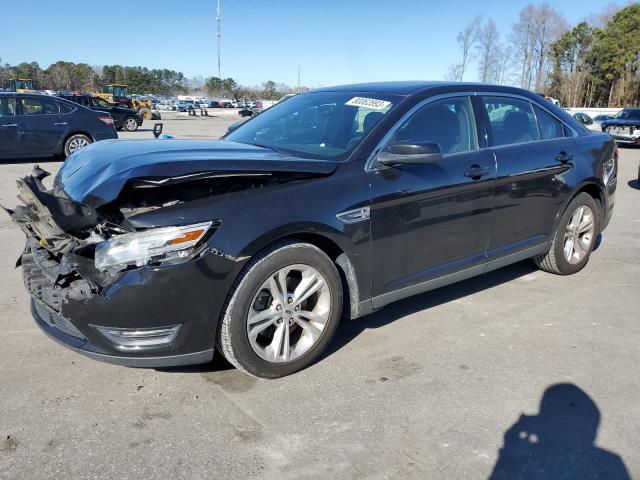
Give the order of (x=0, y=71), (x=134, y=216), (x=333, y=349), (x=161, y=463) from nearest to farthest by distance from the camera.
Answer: (x=161, y=463), (x=134, y=216), (x=333, y=349), (x=0, y=71)

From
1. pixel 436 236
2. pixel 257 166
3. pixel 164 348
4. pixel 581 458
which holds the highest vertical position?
pixel 257 166

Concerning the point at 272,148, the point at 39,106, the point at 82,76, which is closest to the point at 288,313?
the point at 272,148

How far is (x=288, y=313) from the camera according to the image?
3146 millimetres

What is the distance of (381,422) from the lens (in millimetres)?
2809

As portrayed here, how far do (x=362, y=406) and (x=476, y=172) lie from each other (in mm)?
1947

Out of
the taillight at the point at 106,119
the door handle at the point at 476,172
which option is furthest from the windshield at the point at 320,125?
the taillight at the point at 106,119

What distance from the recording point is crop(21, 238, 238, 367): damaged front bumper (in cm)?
264

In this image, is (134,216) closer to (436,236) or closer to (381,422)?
(381,422)

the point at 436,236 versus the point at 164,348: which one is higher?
the point at 436,236

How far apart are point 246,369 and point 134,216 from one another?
104 centimetres

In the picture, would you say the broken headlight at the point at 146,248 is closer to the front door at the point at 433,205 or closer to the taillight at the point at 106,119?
the front door at the point at 433,205

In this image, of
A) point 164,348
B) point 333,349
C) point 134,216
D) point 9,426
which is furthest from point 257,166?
point 9,426

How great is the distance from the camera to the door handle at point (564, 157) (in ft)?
15.5

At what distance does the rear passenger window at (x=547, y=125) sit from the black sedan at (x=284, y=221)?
0.11 meters
